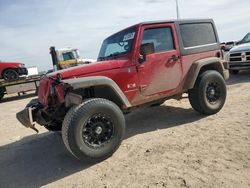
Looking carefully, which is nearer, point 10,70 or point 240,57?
point 240,57

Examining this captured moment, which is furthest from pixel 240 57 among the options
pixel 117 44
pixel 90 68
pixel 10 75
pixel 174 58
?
pixel 10 75

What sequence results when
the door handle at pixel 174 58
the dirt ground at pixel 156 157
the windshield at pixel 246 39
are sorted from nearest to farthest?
the dirt ground at pixel 156 157 → the door handle at pixel 174 58 → the windshield at pixel 246 39

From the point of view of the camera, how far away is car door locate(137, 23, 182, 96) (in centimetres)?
535

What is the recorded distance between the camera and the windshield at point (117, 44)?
5422 millimetres

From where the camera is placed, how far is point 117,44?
18.8 feet

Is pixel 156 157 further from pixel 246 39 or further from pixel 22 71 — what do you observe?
pixel 22 71

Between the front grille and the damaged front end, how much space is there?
822 cm

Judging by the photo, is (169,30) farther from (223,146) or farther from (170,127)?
(223,146)

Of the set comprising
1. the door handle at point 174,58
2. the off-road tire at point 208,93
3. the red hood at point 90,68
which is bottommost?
the off-road tire at point 208,93

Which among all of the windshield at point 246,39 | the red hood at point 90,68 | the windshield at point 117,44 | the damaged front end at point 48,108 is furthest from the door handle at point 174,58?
the windshield at point 246,39

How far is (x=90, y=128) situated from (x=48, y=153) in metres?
1.34

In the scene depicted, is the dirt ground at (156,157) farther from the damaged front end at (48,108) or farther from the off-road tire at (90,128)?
the damaged front end at (48,108)

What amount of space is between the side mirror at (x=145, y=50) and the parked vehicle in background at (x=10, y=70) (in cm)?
1081

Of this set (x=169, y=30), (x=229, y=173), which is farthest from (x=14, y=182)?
Result: (x=169, y=30)
